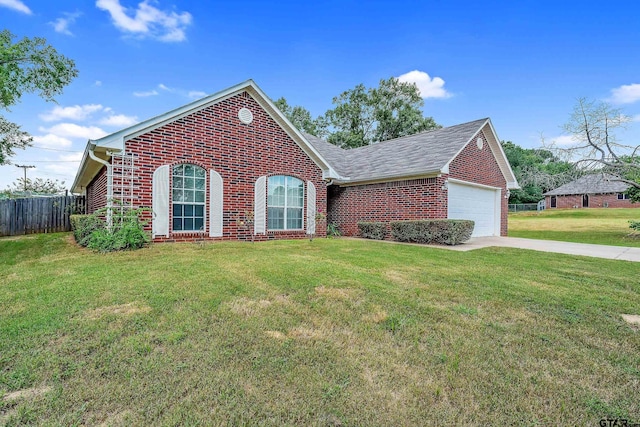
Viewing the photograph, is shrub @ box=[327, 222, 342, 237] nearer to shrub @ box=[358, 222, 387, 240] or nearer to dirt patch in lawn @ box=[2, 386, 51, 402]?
shrub @ box=[358, 222, 387, 240]

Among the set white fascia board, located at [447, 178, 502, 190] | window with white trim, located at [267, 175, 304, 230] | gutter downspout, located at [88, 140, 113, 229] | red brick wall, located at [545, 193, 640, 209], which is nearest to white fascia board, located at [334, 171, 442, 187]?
white fascia board, located at [447, 178, 502, 190]

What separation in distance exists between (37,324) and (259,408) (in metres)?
2.70

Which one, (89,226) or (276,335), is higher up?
(89,226)

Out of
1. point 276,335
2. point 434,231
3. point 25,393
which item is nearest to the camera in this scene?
point 25,393

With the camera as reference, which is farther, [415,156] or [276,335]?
[415,156]

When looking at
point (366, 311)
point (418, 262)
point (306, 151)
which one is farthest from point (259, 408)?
point (306, 151)

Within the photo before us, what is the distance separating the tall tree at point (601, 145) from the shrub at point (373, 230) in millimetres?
12313

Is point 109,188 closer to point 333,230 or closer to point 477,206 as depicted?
point 333,230

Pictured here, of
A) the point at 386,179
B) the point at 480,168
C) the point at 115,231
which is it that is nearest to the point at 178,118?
the point at 115,231

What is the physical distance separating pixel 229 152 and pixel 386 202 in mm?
6491

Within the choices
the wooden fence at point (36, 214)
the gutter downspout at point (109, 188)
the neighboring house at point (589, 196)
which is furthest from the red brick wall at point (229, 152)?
the neighboring house at point (589, 196)

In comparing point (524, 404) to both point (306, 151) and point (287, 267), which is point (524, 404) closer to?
point (287, 267)

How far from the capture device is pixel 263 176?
1092 cm

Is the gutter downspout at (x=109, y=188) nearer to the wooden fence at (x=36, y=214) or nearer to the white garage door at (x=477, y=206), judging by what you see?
the wooden fence at (x=36, y=214)
